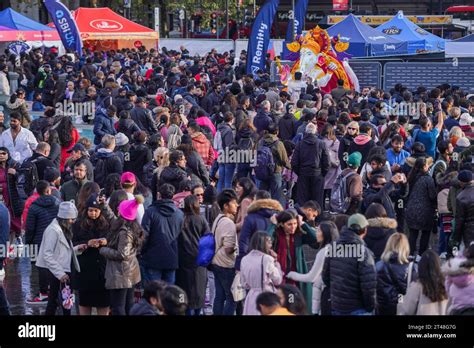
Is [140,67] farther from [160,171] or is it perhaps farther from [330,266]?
[330,266]

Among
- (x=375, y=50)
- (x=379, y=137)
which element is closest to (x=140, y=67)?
(x=375, y=50)

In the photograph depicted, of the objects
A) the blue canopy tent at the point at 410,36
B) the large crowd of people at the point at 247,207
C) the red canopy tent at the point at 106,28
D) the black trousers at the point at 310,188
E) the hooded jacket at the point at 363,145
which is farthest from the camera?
the red canopy tent at the point at 106,28

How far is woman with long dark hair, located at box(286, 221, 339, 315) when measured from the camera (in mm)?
9336

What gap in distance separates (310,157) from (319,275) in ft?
20.7

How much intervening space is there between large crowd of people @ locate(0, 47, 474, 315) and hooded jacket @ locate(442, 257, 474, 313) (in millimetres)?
10

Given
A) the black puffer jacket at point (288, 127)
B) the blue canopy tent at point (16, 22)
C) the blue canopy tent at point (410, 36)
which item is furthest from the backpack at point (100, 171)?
the blue canopy tent at point (16, 22)

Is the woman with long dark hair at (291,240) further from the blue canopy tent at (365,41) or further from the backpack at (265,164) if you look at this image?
the blue canopy tent at (365,41)

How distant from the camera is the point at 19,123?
15609 millimetres

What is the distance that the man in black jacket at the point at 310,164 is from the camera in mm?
15562

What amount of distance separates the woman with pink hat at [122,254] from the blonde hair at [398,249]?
2.31m

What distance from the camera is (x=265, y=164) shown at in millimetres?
15484

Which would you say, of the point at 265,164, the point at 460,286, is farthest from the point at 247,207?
the point at 265,164

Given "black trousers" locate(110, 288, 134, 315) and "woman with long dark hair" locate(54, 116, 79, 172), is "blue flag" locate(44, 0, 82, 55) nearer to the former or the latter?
"woman with long dark hair" locate(54, 116, 79, 172)

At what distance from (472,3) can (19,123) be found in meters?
65.3
